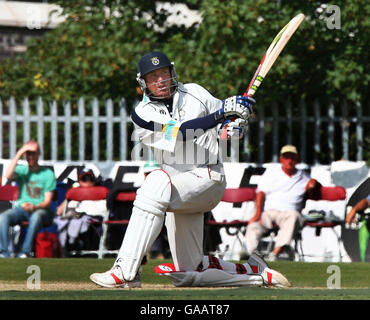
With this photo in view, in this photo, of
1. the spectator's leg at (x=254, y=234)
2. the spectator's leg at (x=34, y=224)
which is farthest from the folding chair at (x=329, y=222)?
the spectator's leg at (x=34, y=224)

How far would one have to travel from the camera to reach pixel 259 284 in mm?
7910

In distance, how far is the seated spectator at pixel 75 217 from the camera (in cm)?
1277

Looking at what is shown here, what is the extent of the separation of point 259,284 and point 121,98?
23.4ft

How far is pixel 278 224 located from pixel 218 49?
2.82 metres

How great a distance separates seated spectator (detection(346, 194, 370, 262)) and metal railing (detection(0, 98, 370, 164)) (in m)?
0.94

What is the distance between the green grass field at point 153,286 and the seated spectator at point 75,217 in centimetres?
137

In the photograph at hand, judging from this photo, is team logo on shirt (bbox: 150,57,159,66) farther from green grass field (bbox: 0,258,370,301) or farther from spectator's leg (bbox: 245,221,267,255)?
spectator's leg (bbox: 245,221,267,255)

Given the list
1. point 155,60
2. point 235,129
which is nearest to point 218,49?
point 155,60

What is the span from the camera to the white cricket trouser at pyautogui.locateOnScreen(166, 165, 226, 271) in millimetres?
7664

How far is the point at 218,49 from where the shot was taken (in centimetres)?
1402

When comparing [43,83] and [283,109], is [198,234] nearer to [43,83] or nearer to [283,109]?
[283,109]

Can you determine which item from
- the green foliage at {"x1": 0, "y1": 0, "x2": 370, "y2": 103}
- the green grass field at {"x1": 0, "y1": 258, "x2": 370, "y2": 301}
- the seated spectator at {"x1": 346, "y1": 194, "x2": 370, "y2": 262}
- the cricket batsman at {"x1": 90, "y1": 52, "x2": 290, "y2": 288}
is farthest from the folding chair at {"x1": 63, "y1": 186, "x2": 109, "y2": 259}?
the cricket batsman at {"x1": 90, "y1": 52, "x2": 290, "y2": 288}

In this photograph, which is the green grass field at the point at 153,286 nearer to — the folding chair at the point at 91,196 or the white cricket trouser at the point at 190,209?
the white cricket trouser at the point at 190,209
